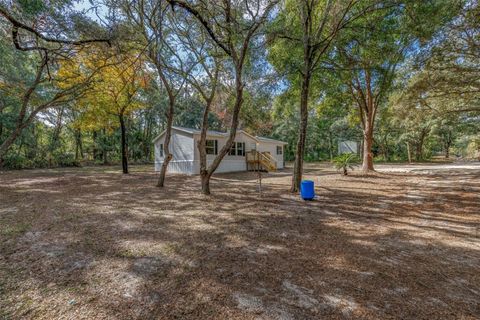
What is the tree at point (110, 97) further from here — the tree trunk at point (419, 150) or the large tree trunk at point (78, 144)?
the tree trunk at point (419, 150)

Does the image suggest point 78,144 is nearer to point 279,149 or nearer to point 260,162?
point 260,162

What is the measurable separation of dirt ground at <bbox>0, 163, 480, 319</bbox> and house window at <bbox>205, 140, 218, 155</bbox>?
30.4 ft

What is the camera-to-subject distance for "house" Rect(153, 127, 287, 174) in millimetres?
14750

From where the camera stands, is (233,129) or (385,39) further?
(385,39)

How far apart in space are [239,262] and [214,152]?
12808 mm

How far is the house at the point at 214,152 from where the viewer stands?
48.4ft

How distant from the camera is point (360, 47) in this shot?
30.9 ft

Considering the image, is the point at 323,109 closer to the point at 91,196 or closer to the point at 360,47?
the point at 360,47

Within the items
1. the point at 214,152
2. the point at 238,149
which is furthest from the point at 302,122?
the point at 238,149

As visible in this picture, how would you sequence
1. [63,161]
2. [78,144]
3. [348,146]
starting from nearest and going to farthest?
[63,161]
[78,144]
[348,146]

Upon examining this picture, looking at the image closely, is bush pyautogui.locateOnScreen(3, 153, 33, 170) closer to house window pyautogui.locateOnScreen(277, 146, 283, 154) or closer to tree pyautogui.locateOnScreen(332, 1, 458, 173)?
house window pyautogui.locateOnScreen(277, 146, 283, 154)

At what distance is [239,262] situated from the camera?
122 inches

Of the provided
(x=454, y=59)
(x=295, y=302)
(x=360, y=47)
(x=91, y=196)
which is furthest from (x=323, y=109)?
(x=295, y=302)

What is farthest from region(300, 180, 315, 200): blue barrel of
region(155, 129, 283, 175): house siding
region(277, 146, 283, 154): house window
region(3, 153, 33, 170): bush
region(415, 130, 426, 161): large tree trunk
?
region(415, 130, 426, 161): large tree trunk
